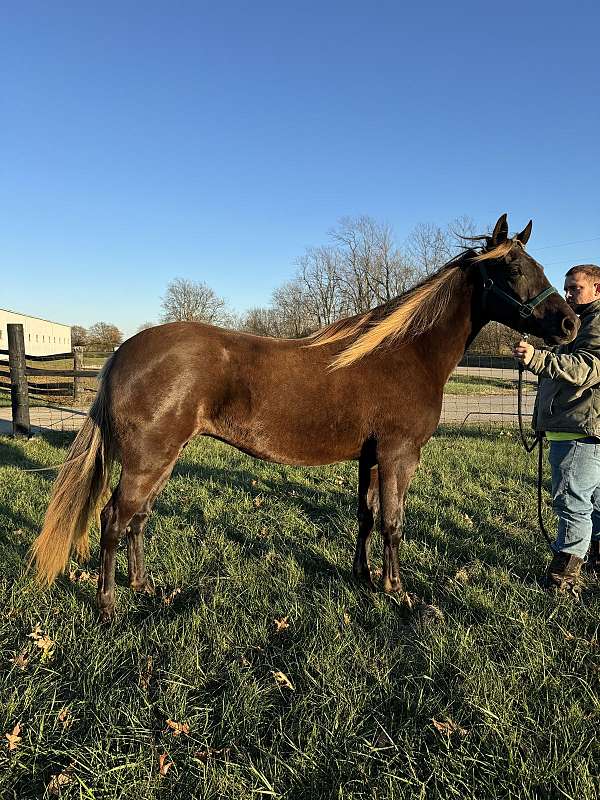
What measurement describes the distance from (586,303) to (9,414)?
13.3 m

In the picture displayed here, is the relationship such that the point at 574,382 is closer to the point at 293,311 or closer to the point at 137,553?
the point at 137,553

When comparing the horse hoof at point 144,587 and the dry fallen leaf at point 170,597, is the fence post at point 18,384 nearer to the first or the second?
the horse hoof at point 144,587

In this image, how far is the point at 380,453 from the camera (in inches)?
125

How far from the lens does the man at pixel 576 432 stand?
310 centimetres

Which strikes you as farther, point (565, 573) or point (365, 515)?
point (365, 515)

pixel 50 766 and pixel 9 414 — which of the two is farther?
pixel 9 414

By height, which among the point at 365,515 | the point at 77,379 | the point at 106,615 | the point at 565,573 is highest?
the point at 77,379

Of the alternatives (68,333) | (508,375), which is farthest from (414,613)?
(68,333)

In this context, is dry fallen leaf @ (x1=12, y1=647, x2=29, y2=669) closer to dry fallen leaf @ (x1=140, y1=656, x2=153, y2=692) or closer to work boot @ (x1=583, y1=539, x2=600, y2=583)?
dry fallen leaf @ (x1=140, y1=656, x2=153, y2=692)

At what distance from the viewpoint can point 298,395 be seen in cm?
300

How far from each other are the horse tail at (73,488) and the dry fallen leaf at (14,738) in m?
1.21

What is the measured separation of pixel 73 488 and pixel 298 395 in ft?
5.49

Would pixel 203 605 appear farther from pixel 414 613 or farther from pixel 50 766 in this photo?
pixel 414 613

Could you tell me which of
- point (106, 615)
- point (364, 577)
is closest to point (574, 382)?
point (364, 577)
